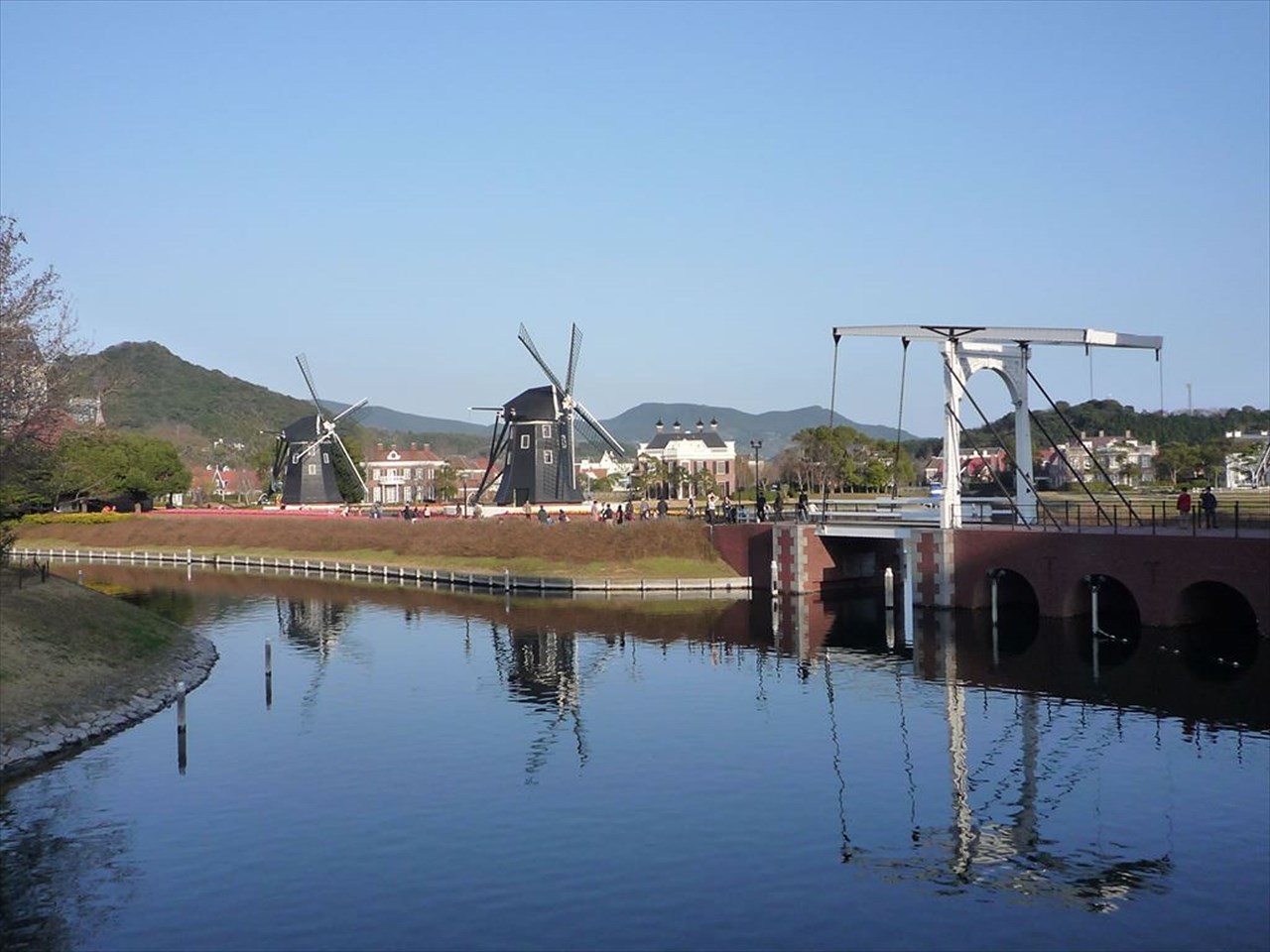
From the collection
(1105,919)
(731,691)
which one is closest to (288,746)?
(731,691)

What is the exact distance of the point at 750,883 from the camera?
22328 mm

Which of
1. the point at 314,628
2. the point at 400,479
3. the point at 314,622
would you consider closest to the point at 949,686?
the point at 314,628

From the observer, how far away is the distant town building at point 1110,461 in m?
144

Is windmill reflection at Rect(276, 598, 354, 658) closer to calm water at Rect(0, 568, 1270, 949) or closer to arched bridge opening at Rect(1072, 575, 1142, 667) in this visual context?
calm water at Rect(0, 568, 1270, 949)

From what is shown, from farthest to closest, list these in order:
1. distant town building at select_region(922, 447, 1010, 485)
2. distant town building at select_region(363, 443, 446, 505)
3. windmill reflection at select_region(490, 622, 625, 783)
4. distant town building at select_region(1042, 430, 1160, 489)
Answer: distant town building at select_region(363, 443, 446, 505)
distant town building at select_region(1042, 430, 1160, 489)
distant town building at select_region(922, 447, 1010, 485)
windmill reflection at select_region(490, 622, 625, 783)

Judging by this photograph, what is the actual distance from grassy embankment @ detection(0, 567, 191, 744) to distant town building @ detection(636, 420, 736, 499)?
106m

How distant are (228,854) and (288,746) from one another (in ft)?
29.8

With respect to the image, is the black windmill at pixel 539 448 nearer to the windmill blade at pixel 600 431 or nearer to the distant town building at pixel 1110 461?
the windmill blade at pixel 600 431

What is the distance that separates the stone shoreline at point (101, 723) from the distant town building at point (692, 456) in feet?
353

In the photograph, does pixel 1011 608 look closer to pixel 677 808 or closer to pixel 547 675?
pixel 547 675

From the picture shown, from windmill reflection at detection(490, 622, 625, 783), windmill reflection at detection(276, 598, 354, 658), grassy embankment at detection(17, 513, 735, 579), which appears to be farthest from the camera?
grassy embankment at detection(17, 513, 735, 579)

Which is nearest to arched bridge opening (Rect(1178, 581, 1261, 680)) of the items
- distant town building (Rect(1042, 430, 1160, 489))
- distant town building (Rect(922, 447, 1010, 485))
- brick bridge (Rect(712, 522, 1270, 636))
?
brick bridge (Rect(712, 522, 1270, 636))

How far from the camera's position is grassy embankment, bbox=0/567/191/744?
1306 inches

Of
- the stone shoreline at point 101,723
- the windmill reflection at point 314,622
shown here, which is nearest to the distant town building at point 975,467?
the windmill reflection at point 314,622
